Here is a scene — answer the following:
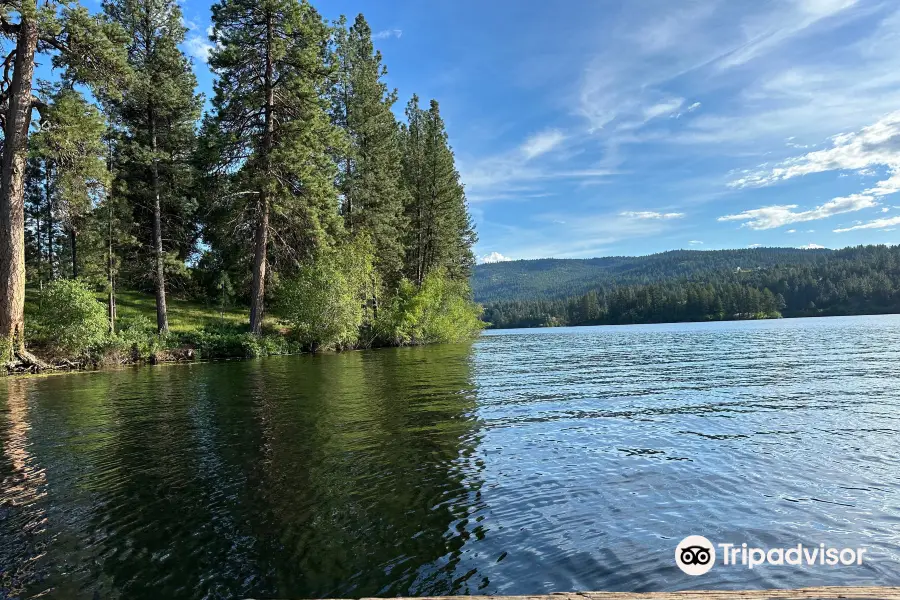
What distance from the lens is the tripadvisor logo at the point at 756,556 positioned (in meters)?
4.82

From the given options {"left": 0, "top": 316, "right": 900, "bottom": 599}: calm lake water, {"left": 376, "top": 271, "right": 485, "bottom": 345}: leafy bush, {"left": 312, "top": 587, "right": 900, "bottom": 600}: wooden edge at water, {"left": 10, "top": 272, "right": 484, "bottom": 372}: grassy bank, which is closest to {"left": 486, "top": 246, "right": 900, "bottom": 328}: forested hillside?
{"left": 376, "top": 271, "right": 485, "bottom": 345}: leafy bush

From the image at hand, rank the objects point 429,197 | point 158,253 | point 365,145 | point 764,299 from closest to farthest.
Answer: point 158,253, point 365,145, point 429,197, point 764,299

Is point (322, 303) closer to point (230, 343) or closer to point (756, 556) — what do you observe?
point (230, 343)

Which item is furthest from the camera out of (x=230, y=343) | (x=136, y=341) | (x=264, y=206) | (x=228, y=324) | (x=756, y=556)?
(x=228, y=324)

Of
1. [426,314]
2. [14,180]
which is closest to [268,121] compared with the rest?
[14,180]

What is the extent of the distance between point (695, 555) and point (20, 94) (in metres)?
29.8

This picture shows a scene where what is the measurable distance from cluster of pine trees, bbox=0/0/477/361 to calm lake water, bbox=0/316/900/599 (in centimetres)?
1519

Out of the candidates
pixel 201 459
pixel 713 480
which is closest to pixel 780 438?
pixel 713 480

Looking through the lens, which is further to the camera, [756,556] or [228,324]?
[228,324]

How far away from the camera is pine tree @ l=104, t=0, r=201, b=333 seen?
32.0 meters

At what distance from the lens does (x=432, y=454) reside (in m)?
8.88

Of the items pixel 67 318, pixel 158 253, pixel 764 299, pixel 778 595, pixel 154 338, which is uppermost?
pixel 158 253

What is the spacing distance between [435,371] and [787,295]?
16714 centimetres

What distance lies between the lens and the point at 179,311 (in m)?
41.1
